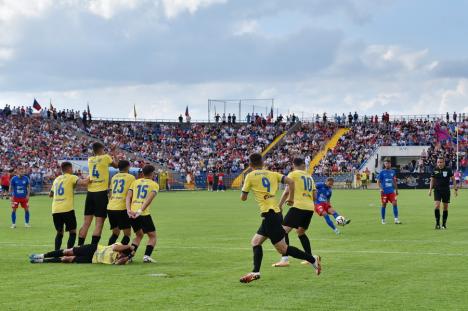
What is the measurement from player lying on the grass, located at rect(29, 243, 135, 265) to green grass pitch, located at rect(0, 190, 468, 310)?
304mm

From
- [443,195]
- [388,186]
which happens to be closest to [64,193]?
[443,195]

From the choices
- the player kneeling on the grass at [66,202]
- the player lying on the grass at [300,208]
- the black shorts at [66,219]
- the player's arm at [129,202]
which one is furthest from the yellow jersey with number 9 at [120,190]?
the player lying on the grass at [300,208]

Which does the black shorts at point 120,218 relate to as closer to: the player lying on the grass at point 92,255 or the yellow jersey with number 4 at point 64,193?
the player lying on the grass at point 92,255

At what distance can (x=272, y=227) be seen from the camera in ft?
41.4

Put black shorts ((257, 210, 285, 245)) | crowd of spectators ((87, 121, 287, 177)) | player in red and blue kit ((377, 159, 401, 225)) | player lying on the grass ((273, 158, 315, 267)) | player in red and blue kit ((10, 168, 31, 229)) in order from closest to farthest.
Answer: black shorts ((257, 210, 285, 245))
player lying on the grass ((273, 158, 315, 267))
player in red and blue kit ((377, 159, 401, 225))
player in red and blue kit ((10, 168, 31, 229))
crowd of spectators ((87, 121, 287, 177))

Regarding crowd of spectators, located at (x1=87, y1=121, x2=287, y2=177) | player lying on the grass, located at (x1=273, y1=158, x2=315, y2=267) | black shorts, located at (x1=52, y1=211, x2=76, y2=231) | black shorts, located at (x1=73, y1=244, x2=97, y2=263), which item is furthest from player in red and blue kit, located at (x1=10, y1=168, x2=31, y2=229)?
crowd of spectators, located at (x1=87, y1=121, x2=287, y2=177)

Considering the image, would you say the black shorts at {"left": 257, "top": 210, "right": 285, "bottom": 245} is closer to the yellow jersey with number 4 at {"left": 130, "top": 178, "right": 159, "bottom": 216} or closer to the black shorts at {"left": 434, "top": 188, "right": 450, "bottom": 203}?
the yellow jersey with number 4 at {"left": 130, "top": 178, "right": 159, "bottom": 216}

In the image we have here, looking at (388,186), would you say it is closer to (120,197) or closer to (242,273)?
Answer: (120,197)

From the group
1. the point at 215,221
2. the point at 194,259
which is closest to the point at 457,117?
the point at 215,221

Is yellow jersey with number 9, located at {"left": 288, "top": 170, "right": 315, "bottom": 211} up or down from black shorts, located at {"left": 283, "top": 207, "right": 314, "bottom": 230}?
up

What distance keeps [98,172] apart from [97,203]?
2.13 feet

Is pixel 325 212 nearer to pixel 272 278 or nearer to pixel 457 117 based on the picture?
pixel 272 278

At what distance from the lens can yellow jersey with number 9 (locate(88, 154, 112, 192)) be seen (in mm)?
16250

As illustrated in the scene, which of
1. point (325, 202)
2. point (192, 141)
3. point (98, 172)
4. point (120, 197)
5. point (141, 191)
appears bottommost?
point (325, 202)
